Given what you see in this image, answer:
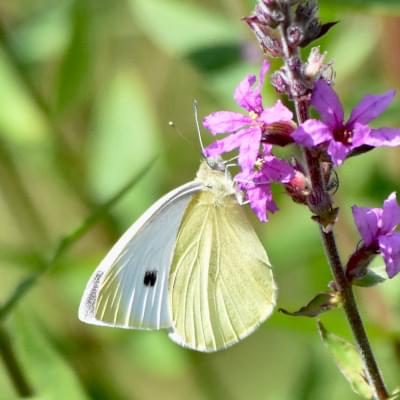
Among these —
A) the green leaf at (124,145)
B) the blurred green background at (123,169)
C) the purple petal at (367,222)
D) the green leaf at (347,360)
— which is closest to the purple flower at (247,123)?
the purple petal at (367,222)

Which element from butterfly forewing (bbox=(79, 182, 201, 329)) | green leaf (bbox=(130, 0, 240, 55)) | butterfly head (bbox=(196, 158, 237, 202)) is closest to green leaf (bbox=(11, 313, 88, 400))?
butterfly forewing (bbox=(79, 182, 201, 329))

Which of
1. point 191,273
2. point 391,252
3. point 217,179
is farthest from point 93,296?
point 391,252

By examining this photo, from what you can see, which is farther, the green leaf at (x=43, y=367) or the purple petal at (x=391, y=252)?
the green leaf at (x=43, y=367)

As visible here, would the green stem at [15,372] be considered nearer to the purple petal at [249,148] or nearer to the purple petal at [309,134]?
the purple petal at [249,148]

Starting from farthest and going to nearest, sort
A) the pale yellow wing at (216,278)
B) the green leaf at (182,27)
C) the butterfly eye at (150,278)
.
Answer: the green leaf at (182,27), the butterfly eye at (150,278), the pale yellow wing at (216,278)

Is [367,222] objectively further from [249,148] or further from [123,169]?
[123,169]

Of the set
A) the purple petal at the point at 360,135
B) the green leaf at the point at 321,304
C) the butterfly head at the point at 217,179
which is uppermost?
the purple petal at the point at 360,135

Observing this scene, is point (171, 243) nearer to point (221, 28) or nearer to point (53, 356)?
point (53, 356)
